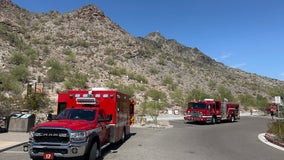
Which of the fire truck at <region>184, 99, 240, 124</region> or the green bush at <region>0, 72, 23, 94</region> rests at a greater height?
the green bush at <region>0, 72, 23, 94</region>

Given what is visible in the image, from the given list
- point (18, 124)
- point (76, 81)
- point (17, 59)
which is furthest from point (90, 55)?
point (18, 124)

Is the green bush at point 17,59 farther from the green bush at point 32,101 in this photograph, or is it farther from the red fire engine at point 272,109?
the red fire engine at point 272,109

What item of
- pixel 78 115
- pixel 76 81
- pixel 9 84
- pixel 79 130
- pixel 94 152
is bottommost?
pixel 94 152

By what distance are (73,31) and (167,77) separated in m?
26.3

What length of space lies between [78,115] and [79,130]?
206cm

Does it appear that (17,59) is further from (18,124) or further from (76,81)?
(18,124)

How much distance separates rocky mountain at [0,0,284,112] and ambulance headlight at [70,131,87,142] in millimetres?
30532

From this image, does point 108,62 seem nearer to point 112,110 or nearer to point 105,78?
point 105,78

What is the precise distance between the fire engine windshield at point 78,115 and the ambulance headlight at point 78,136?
5.36 ft

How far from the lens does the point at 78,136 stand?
8898mm

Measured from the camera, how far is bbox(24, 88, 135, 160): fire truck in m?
8.73

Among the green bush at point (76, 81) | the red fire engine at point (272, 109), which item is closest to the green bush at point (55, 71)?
the green bush at point (76, 81)

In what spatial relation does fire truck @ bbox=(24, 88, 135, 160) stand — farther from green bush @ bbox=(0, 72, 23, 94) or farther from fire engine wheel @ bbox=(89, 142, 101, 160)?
green bush @ bbox=(0, 72, 23, 94)

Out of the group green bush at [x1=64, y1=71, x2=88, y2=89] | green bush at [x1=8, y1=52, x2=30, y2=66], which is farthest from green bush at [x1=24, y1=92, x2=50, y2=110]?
green bush at [x1=8, y1=52, x2=30, y2=66]
